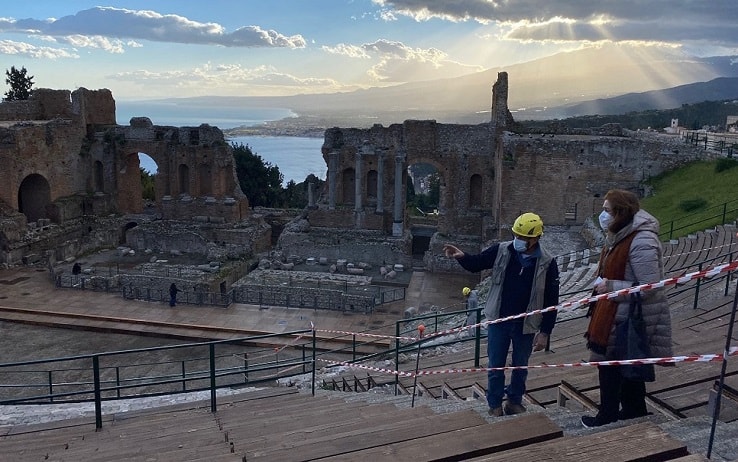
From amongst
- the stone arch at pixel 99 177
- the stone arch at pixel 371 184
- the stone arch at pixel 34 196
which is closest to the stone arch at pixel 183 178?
the stone arch at pixel 99 177

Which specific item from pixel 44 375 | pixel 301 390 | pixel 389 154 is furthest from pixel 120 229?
pixel 301 390

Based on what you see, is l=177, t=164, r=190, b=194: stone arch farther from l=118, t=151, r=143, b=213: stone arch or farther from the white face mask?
the white face mask

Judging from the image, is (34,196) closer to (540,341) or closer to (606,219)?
(540,341)

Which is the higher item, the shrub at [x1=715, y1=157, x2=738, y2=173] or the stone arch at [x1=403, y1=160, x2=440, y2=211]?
the shrub at [x1=715, y1=157, x2=738, y2=173]

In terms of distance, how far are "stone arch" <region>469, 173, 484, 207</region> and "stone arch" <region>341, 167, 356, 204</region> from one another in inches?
231

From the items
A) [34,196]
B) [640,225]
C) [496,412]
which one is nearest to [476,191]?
[34,196]

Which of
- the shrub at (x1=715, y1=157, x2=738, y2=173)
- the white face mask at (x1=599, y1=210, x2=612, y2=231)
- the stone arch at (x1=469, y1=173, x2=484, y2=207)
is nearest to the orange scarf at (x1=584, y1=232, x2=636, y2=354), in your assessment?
the white face mask at (x1=599, y1=210, x2=612, y2=231)

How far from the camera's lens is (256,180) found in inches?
1852

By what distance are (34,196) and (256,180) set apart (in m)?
17.9

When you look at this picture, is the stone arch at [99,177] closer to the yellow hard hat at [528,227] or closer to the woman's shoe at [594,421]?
the yellow hard hat at [528,227]

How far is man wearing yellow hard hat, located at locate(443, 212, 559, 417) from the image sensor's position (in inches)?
222

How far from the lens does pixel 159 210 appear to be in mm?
32844

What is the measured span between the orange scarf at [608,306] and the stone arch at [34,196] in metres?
31.4

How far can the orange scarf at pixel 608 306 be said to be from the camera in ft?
16.6
